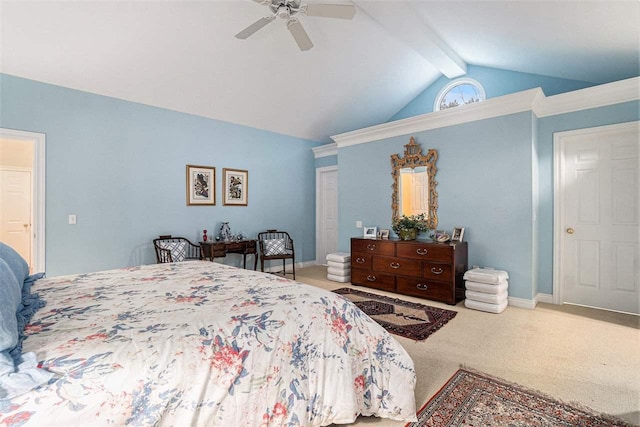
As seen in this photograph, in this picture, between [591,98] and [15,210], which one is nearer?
[591,98]

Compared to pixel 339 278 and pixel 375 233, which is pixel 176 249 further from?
pixel 375 233

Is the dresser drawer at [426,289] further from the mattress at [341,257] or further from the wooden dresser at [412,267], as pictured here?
the mattress at [341,257]

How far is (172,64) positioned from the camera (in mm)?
3750

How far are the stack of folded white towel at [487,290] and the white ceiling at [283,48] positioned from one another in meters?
2.50

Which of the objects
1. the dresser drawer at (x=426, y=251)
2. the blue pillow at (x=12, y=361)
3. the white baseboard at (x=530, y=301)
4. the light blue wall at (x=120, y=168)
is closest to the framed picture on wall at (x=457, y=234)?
the dresser drawer at (x=426, y=251)

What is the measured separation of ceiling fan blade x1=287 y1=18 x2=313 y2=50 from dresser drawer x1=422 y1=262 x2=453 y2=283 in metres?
2.85

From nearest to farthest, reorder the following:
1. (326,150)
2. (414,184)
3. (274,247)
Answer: (414,184), (274,247), (326,150)

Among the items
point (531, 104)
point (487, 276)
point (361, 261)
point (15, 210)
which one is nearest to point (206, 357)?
point (487, 276)

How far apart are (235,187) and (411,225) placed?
286 cm

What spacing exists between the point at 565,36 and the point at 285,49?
9.75 feet

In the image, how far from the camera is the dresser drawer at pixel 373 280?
14.2 feet

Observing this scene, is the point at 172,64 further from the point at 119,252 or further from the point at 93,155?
the point at 119,252

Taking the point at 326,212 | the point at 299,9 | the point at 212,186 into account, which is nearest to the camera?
the point at 299,9

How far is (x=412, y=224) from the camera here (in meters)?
4.36
